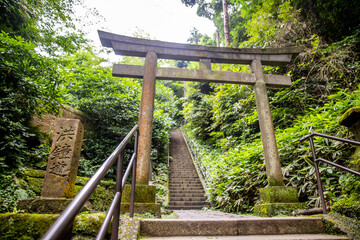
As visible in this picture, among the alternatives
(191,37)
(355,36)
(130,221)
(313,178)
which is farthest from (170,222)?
(191,37)

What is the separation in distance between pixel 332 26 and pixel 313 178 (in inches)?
215

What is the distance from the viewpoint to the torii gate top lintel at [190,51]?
13.5ft

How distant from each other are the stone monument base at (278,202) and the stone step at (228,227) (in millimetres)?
1021

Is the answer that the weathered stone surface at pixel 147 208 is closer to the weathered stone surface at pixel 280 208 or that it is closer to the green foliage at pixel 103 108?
the weathered stone surface at pixel 280 208

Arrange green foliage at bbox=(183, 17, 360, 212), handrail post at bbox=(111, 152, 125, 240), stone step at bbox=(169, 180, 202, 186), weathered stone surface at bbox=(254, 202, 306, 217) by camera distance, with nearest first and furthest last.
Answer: handrail post at bbox=(111, 152, 125, 240) → weathered stone surface at bbox=(254, 202, 306, 217) → green foliage at bbox=(183, 17, 360, 212) → stone step at bbox=(169, 180, 202, 186)

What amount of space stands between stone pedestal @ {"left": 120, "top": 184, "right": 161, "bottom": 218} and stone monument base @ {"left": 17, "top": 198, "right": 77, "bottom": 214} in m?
1.11

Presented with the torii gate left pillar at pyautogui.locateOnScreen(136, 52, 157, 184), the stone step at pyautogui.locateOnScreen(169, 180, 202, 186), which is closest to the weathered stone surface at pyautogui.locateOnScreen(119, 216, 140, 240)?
the torii gate left pillar at pyautogui.locateOnScreen(136, 52, 157, 184)

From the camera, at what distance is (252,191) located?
14.9 feet

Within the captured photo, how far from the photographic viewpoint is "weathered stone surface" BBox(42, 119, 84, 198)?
2074 millimetres

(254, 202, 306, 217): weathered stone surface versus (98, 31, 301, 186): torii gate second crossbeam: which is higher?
(98, 31, 301, 186): torii gate second crossbeam

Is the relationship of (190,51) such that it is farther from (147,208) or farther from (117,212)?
(117,212)

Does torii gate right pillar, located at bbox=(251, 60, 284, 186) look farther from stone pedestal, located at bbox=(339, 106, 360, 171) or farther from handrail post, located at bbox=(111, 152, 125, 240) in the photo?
handrail post, located at bbox=(111, 152, 125, 240)

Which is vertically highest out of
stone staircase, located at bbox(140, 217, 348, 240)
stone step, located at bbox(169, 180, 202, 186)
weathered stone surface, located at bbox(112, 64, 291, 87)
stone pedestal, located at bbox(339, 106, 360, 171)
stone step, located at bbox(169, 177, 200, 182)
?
weathered stone surface, located at bbox(112, 64, 291, 87)

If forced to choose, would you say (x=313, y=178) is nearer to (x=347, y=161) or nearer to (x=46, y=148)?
(x=347, y=161)
